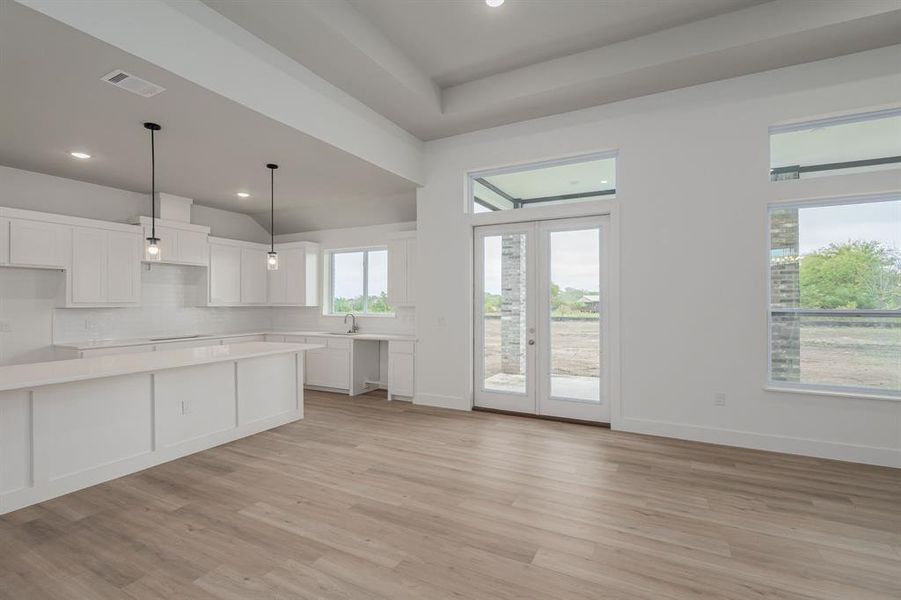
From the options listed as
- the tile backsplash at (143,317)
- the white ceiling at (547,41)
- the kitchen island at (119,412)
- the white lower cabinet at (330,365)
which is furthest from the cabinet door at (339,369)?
the white ceiling at (547,41)

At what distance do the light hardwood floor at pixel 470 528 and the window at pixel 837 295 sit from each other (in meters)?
0.83

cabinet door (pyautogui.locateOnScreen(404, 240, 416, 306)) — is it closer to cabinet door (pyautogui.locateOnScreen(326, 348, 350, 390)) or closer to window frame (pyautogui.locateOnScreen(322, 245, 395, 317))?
window frame (pyautogui.locateOnScreen(322, 245, 395, 317))

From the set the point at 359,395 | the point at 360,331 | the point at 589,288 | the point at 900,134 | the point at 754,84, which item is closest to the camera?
the point at 900,134

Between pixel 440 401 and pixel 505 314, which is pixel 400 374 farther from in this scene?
pixel 505 314

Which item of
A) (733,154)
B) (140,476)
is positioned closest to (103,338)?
(140,476)

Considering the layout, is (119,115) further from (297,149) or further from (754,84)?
(754,84)

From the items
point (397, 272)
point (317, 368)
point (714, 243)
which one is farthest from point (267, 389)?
point (714, 243)

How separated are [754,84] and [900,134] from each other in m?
1.19

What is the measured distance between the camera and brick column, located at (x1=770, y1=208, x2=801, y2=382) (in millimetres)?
→ 4023

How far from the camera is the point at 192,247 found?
21.3 feet

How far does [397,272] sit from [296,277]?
82.9 inches

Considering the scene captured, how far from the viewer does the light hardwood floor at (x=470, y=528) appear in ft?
6.99

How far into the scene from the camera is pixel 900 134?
12.1ft

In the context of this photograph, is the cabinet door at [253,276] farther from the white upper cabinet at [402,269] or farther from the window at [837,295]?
the window at [837,295]
